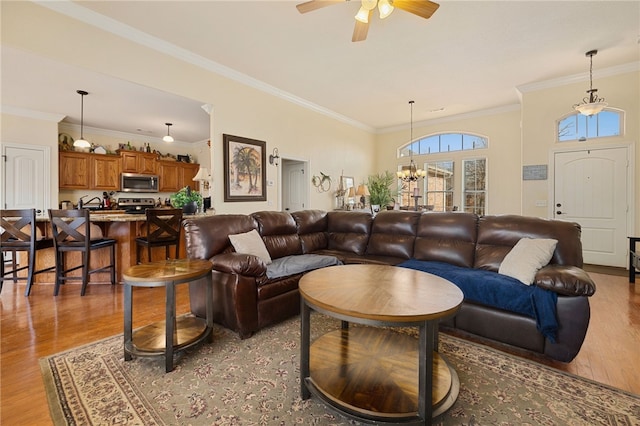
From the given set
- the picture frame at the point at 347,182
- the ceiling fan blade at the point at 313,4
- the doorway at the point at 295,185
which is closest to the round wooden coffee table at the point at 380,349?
the ceiling fan blade at the point at 313,4

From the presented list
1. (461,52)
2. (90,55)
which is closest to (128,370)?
(90,55)

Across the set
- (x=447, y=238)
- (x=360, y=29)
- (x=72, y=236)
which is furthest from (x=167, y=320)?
(x=360, y=29)

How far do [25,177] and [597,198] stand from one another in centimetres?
1031

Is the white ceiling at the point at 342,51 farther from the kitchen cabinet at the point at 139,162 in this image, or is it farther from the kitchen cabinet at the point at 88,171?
the kitchen cabinet at the point at 139,162

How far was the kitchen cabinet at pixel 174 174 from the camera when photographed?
7391 millimetres

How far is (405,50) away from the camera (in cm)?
401

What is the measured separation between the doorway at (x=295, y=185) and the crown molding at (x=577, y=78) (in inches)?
177

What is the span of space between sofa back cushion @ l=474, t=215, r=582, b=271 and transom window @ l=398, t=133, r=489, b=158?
15.3ft

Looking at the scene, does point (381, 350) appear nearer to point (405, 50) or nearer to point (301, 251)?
point (301, 251)

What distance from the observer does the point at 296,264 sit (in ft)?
9.49

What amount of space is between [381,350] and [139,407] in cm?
147

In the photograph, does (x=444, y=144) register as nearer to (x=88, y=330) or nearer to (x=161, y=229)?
(x=161, y=229)

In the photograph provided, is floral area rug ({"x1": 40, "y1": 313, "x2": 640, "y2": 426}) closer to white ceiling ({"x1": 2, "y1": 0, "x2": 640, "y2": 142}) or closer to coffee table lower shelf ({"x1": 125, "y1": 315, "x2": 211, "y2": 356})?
coffee table lower shelf ({"x1": 125, "y1": 315, "x2": 211, "y2": 356})

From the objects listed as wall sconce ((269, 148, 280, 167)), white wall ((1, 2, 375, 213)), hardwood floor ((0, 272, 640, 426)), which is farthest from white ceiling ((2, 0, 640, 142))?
hardwood floor ((0, 272, 640, 426))
